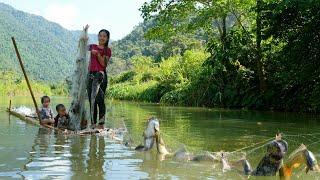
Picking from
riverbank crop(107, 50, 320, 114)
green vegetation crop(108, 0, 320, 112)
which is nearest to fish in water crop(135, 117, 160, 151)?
green vegetation crop(108, 0, 320, 112)

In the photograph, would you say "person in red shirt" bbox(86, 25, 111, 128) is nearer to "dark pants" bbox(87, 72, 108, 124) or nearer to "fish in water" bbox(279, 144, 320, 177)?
"dark pants" bbox(87, 72, 108, 124)

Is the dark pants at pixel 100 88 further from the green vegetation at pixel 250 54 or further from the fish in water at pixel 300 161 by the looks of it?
the green vegetation at pixel 250 54

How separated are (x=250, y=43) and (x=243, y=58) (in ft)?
2.67

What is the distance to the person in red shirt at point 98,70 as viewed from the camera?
31.7 feet

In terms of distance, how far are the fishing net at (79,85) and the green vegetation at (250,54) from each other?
27.1 feet

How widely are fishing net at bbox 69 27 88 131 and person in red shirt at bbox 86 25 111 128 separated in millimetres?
135

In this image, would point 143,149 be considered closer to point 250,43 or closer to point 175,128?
point 175,128

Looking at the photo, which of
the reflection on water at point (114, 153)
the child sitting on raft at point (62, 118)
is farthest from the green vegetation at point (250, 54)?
the child sitting on raft at point (62, 118)

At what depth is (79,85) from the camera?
32.7 feet

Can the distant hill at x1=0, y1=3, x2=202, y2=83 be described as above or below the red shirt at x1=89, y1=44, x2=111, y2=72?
above

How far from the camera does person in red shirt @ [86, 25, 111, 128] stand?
967 centimetres

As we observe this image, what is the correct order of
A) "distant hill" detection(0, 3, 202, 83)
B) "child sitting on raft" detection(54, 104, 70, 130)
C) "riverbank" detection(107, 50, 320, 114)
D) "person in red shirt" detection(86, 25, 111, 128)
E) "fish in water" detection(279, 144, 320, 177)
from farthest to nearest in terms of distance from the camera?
"distant hill" detection(0, 3, 202, 83) → "riverbank" detection(107, 50, 320, 114) → "child sitting on raft" detection(54, 104, 70, 130) → "person in red shirt" detection(86, 25, 111, 128) → "fish in water" detection(279, 144, 320, 177)

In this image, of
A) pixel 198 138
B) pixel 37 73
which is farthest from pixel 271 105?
pixel 37 73

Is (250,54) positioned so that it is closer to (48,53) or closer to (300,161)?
(300,161)
